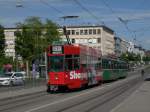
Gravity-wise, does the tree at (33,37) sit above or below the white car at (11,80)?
above

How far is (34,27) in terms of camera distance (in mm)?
104375

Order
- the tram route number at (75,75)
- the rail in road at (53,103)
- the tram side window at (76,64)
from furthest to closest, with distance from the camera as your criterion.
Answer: the tram side window at (76,64) < the tram route number at (75,75) < the rail in road at (53,103)

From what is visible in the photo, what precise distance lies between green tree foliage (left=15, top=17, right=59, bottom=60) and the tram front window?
6429 cm

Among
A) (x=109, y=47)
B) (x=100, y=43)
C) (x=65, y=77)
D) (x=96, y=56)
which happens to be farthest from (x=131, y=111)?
(x=109, y=47)

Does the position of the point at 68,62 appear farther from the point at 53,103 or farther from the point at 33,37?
the point at 33,37

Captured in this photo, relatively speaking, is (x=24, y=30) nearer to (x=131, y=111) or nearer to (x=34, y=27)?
(x=34, y=27)

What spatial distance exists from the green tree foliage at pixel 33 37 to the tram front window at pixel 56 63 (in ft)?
211

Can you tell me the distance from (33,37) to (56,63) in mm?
68707

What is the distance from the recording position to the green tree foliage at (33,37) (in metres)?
103

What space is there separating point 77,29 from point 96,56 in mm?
137104

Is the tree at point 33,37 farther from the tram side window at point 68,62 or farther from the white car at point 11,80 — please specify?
the tram side window at point 68,62

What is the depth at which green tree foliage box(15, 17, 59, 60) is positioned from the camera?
4040 inches

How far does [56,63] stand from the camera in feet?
119

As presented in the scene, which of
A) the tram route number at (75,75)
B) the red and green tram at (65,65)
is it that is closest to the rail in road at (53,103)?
the red and green tram at (65,65)
